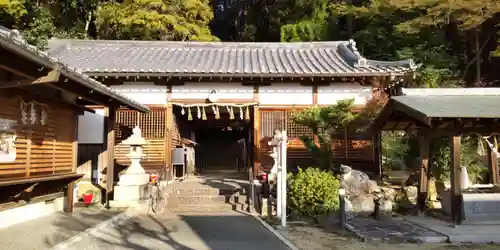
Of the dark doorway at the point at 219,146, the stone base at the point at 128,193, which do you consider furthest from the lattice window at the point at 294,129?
the dark doorway at the point at 219,146

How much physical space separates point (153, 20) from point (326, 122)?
16133mm

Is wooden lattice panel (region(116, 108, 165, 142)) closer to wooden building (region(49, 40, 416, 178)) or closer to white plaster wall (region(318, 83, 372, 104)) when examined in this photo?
wooden building (region(49, 40, 416, 178))

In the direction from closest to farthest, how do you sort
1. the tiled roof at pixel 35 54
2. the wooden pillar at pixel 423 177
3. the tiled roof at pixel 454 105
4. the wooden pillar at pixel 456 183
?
the tiled roof at pixel 35 54 < the tiled roof at pixel 454 105 < the wooden pillar at pixel 456 183 < the wooden pillar at pixel 423 177

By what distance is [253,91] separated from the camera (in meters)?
14.8

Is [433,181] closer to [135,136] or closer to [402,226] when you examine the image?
[402,226]

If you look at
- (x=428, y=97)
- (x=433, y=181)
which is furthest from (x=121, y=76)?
(x=433, y=181)

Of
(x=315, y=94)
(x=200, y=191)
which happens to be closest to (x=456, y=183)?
(x=315, y=94)

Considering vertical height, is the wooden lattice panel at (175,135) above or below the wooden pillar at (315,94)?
below

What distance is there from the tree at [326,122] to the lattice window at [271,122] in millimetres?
2111

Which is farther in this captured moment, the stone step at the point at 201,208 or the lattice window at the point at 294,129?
the lattice window at the point at 294,129

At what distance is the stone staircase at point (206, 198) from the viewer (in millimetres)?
11764

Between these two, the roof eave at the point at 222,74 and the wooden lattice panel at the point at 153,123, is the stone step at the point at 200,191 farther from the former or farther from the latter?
the roof eave at the point at 222,74

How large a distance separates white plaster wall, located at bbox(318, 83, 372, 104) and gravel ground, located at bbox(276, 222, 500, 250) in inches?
267

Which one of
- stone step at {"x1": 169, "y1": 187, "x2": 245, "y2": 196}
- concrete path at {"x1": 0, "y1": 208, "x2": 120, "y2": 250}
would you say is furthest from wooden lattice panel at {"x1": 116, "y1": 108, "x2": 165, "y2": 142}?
concrete path at {"x1": 0, "y1": 208, "x2": 120, "y2": 250}
